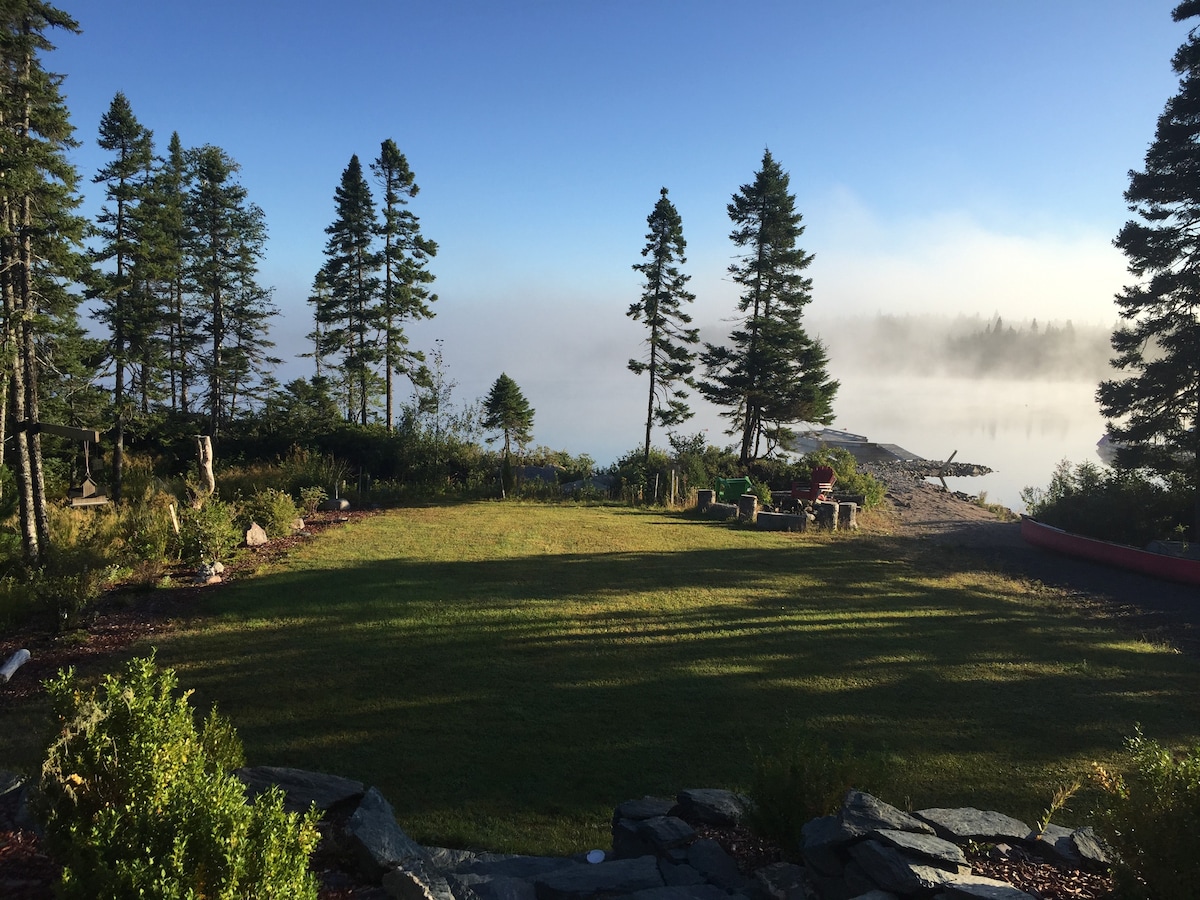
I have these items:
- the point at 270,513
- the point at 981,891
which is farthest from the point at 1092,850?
the point at 270,513

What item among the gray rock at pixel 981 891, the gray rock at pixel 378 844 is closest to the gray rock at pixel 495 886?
the gray rock at pixel 378 844

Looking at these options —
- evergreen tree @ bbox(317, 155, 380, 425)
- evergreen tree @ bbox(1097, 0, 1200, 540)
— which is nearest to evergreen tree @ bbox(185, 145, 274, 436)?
evergreen tree @ bbox(317, 155, 380, 425)

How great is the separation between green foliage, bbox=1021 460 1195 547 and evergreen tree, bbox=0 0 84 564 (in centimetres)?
1957

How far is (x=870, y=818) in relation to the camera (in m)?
3.41

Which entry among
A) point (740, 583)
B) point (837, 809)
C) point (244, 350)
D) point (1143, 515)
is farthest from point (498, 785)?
point (244, 350)

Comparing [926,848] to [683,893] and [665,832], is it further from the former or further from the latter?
[665,832]

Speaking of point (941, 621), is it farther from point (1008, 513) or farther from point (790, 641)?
point (1008, 513)

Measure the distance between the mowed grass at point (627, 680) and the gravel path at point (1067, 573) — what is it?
2.66ft

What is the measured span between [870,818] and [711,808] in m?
1.02

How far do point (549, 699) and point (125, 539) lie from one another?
829cm

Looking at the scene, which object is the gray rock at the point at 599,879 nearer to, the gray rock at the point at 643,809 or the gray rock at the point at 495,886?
the gray rock at the point at 495,886

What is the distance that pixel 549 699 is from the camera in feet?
20.1

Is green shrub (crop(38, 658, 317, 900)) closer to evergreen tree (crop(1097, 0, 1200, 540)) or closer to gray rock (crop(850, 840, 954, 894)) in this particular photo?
gray rock (crop(850, 840, 954, 894))

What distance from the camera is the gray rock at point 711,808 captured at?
4.05m
